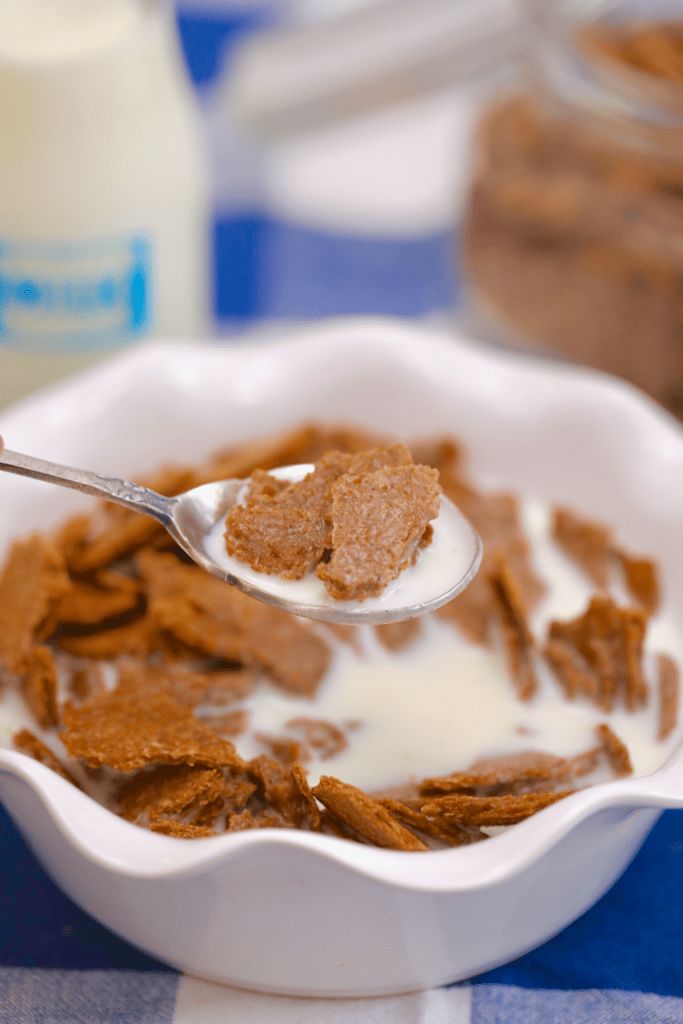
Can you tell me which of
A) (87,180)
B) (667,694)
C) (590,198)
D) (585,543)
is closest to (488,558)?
(585,543)

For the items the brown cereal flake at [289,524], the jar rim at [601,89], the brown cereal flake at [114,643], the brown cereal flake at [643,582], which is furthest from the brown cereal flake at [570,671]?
the jar rim at [601,89]

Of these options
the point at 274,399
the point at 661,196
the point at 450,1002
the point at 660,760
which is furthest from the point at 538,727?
the point at 661,196

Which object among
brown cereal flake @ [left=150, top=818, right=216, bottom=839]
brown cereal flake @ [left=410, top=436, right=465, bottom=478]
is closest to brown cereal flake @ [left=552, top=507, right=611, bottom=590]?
brown cereal flake @ [left=410, top=436, right=465, bottom=478]

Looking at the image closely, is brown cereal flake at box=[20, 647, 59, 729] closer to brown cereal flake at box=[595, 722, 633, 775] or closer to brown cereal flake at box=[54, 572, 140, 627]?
brown cereal flake at box=[54, 572, 140, 627]

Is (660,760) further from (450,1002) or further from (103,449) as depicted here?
(103,449)

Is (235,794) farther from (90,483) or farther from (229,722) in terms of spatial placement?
(90,483)

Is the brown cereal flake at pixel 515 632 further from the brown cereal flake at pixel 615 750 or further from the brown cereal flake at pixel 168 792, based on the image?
the brown cereal flake at pixel 168 792
